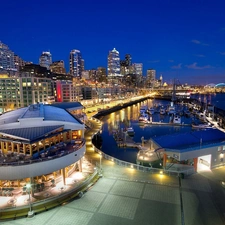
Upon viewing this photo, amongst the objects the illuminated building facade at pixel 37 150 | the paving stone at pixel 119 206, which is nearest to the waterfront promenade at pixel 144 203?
the paving stone at pixel 119 206

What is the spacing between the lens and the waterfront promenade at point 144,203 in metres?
14.8

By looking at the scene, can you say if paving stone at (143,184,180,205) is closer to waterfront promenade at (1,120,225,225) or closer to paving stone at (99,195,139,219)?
waterfront promenade at (1,120,225,225)

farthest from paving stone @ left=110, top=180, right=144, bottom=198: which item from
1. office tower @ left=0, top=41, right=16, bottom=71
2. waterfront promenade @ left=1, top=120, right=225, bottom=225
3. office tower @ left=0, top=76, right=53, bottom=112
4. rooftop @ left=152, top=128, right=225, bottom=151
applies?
office tower @ left=0, top=41, right=16, bottom=71

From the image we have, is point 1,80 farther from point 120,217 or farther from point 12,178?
point 120,217

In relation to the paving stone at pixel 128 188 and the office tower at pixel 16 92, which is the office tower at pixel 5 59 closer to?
the office tower at pixel 16 92

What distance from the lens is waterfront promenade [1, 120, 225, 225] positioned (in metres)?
14.8

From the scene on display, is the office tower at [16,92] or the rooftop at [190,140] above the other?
the office tower at [16,92]

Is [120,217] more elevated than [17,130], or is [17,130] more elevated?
[17,130]

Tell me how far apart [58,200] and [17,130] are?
364 inches

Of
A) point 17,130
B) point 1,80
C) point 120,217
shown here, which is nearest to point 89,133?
point 17,130

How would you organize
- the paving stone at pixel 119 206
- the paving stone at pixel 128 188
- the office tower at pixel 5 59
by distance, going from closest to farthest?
the paving stone at pixel 119 206
the paving stone at pixel 128 188
the office tower at pixel 5 59

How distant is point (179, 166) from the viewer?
24.0 m

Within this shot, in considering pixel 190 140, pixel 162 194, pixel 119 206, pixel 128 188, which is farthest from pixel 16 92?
pixel 162 194

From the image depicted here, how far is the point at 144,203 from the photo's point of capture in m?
16.9
